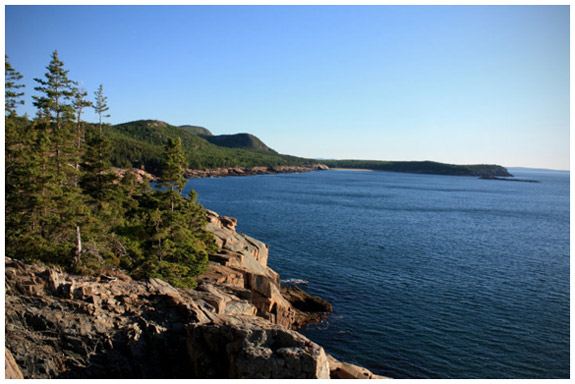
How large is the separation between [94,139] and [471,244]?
49.7 meters

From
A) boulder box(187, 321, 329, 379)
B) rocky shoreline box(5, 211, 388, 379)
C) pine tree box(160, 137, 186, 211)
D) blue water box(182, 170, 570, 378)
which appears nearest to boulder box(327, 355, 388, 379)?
rocky shoreline box(5, 211, 388, 379)

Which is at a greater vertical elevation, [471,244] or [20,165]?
[20,165]

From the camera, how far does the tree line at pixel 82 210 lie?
856 inches

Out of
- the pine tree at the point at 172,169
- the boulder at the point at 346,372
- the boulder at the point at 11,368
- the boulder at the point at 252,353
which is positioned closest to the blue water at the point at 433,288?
the boulder at the point at 346,372

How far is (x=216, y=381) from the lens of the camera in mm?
12086

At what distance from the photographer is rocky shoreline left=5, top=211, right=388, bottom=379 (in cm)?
1360

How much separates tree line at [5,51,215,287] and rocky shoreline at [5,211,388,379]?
365 centimetres

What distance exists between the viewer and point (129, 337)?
52.5ft

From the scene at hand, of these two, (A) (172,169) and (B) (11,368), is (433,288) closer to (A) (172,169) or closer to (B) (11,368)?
(A) (172,169)

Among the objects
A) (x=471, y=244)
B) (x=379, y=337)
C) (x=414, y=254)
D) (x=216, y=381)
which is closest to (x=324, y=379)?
(x=216, y=381)

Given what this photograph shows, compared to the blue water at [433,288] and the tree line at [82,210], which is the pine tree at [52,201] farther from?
the blue water at [433,288]

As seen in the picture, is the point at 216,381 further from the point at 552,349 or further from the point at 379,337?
the point at 552,349

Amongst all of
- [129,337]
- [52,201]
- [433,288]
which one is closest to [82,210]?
[52,201]

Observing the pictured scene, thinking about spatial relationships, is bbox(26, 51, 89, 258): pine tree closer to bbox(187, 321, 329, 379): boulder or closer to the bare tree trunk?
the bare tree trunk
